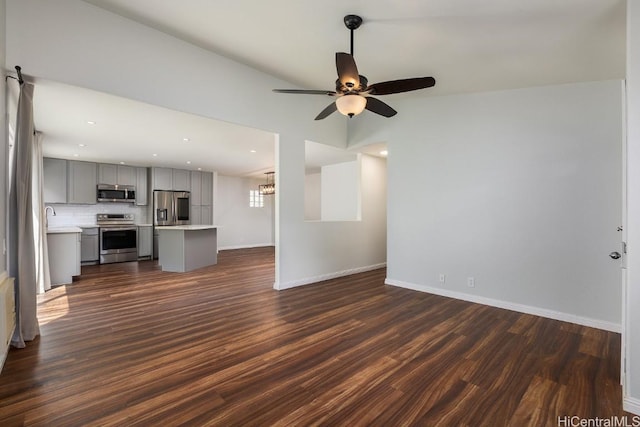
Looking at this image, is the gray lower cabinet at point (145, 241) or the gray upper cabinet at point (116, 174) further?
the gray lower cabinet at point (145, 241)

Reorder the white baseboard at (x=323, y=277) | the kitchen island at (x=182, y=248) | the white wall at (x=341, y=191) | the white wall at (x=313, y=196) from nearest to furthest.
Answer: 1. the white baseboard at (x=323, y=277)
2. the kitchen island at (x=182, y=248)
3. the white wall at (x=341, y=191)
4. the white wall at (x=313, y=196)

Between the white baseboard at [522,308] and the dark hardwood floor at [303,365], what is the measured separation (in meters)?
0.17

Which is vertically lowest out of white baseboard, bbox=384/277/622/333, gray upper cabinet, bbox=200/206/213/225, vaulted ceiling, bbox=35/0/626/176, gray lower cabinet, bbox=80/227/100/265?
white baseboard, bbox=384/277/622/333

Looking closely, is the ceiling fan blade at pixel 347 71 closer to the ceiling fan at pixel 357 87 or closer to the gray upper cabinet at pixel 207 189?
the ceiling fan at pixel 357 87

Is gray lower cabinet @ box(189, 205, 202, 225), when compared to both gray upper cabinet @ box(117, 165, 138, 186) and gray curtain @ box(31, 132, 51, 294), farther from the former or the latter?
gray curtain @ box(31, 132, 51, 294)

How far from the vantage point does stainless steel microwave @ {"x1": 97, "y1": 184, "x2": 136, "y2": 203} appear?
279 inches

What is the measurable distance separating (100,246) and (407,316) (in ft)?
23.3

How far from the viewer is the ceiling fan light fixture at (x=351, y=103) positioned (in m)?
2.74

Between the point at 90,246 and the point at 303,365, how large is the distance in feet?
22.3

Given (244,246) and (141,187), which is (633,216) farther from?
(244,246)

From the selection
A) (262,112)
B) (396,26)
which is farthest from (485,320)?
(262,112)

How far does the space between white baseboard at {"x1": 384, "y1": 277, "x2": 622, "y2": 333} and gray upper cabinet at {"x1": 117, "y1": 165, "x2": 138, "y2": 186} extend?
713 centimetres

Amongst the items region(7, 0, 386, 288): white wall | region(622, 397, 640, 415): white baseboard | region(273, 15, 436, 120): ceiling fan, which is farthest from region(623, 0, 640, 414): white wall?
region(7, 0, 386, 288): white wall

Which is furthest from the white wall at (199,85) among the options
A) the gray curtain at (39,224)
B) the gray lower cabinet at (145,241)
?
the gray lower cabinet at (145,241)
